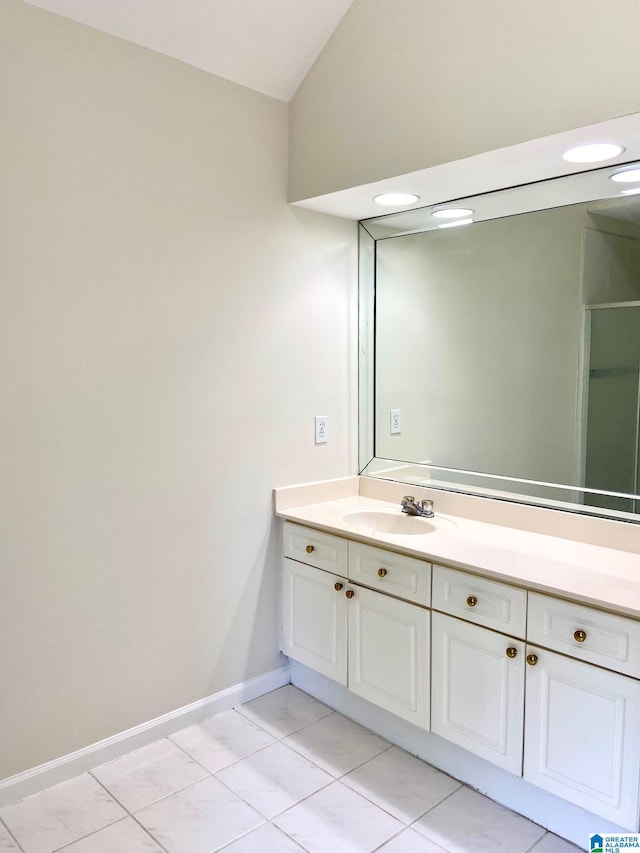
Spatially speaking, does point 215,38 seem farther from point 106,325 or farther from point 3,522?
point 3,522

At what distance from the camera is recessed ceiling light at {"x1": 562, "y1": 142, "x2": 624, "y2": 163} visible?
1795mm

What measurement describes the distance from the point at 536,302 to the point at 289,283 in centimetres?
93

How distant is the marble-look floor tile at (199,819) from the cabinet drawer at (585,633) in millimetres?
1007

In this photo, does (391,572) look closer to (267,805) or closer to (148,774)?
(267,805)

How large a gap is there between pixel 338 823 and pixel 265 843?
0.73 feet

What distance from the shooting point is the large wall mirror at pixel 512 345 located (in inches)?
80.4

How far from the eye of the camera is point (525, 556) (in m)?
1.96

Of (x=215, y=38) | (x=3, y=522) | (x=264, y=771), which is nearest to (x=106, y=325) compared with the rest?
(x=3, y=522)

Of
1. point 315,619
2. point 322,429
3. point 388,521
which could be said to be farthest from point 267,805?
point 322,429

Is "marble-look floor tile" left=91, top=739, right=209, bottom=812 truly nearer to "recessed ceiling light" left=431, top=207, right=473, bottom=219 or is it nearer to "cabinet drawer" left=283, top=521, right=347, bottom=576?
"cabinet drawer" left=283, top=521, right=347, bottom=576

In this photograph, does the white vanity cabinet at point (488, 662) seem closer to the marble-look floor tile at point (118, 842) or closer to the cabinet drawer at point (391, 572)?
the cabinet drawer at point (391, 572)

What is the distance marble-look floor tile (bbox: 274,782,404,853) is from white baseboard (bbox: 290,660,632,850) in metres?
0.30

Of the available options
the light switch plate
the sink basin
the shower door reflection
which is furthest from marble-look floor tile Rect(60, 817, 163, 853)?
the shower door reflection

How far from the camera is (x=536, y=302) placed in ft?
A: 7.53
